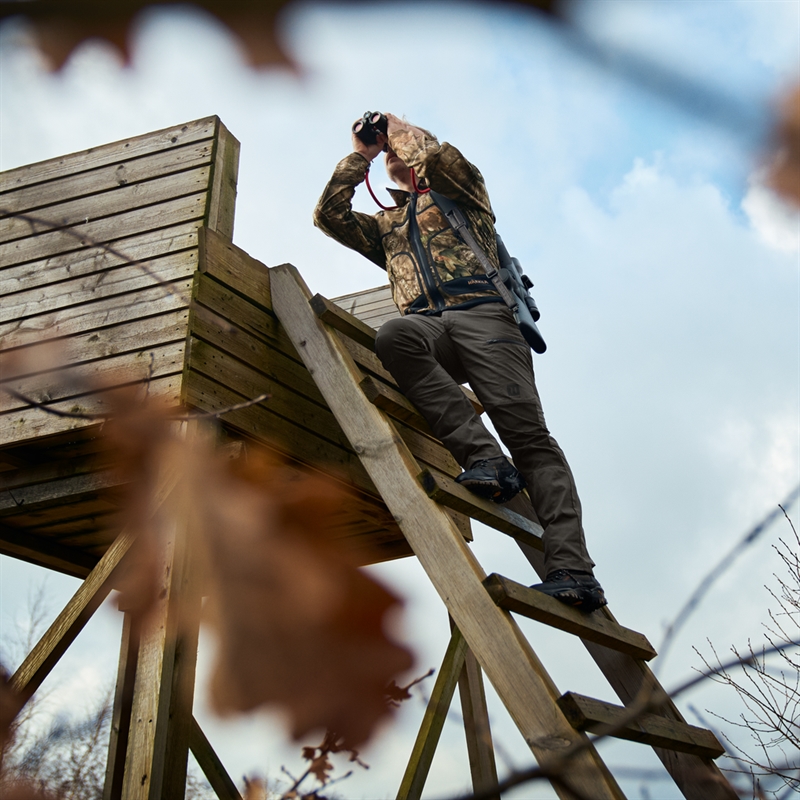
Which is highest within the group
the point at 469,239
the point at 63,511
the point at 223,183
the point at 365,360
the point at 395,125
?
the point at 223,183

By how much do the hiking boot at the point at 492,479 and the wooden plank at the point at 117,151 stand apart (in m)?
2.48

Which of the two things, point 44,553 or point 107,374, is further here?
point 44,553

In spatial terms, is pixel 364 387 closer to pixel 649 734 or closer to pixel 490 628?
pixel 490 628

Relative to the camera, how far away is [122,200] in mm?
4238

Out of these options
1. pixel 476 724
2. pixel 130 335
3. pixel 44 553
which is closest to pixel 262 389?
pixel 130 335

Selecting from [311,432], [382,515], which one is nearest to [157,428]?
[311,432]

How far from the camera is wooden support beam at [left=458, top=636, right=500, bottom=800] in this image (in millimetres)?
4390

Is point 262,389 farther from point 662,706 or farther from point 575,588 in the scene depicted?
point 662,706

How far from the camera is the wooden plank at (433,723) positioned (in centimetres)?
388

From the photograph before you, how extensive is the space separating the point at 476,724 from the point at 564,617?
2257 millimetres

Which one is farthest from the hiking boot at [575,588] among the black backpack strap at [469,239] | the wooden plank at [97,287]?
the wooden plank at [97,287]

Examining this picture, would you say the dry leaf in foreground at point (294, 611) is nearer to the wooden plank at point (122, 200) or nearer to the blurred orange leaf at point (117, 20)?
the wooden plank at point (122, 200)

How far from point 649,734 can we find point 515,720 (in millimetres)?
478

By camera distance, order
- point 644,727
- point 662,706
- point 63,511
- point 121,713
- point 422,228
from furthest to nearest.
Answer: point 63,511
point 422,228
point 121,713
point 662,706
point 644,727
